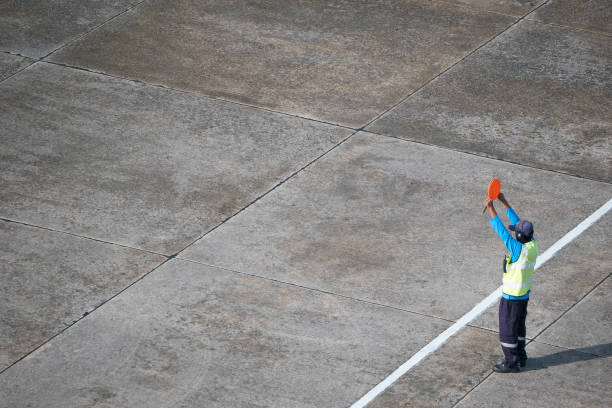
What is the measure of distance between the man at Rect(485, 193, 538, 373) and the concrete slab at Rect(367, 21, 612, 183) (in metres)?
4.25

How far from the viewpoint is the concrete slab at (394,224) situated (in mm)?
11875

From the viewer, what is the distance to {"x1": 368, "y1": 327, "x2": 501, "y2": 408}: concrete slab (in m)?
10.1

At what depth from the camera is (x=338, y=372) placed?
10414 mm

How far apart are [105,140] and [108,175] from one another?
0.94 metres

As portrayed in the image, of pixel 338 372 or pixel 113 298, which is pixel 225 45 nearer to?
pixel 113 298

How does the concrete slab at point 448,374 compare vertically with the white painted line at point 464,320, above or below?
below

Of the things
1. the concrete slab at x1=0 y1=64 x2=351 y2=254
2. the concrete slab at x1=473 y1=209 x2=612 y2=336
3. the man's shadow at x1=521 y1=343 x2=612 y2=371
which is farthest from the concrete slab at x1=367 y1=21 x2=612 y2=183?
the man's shadow at x1=521 y1=343 x2=612 y2=371

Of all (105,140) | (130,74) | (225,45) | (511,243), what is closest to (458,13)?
(225,45)

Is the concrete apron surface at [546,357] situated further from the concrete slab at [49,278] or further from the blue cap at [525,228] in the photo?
the concrete slab at [49,278]

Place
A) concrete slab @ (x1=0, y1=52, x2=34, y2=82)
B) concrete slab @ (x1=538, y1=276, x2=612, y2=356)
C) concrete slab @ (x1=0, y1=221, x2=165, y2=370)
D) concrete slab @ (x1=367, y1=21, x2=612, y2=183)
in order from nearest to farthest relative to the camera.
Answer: concrete slab @ (x1=538, y1=276, x2=612, y2=356) → concrete slab @ (x1=0, y1=221, x2=165, y2=370) → concrete slab @ (x1=367, y1=21, x2=612, y2=183) → concrete slab @ (x1=0, y1=52, x2=34, y2=82)

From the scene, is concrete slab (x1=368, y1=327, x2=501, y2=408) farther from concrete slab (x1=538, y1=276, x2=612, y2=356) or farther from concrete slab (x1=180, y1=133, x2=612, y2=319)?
concrete slab (x1=538, y1=276, x2=612, y2=356)

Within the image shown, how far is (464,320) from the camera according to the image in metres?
11.2

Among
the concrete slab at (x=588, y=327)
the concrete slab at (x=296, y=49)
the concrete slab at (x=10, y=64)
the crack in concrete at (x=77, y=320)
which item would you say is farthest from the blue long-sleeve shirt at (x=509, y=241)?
the concrete slab at (x=10, y=64)

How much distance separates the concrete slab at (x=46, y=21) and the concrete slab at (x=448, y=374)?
29.0 feet
